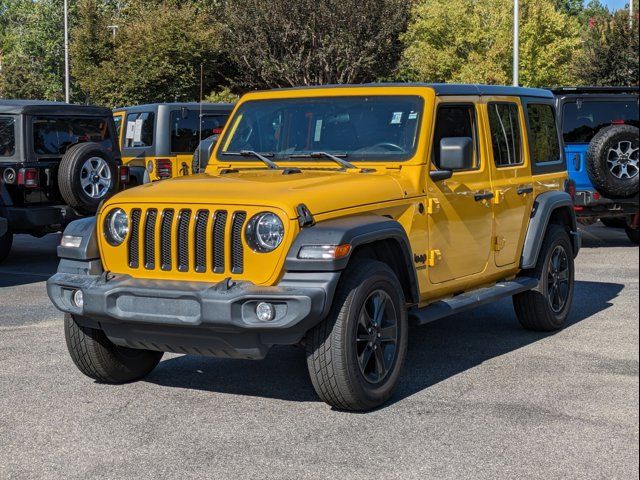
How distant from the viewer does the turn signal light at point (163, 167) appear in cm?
1514

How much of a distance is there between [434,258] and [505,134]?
1.61m

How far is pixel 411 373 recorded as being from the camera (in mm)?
6562

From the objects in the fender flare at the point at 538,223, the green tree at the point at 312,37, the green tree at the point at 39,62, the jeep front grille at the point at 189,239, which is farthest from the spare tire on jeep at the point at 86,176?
the green tree at the point at 39,62

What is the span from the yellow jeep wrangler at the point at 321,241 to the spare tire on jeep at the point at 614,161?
15.7 ft

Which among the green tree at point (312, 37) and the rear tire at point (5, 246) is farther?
the green tree at point (312, 37)

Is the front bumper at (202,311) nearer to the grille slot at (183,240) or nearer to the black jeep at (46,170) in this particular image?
the grille slot at (183,240)

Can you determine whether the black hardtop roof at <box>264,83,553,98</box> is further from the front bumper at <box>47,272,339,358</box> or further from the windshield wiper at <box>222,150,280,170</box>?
the front bumper at <box>47,272,339,358</box>

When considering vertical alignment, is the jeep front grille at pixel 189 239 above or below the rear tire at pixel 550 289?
above

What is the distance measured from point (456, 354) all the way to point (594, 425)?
1902mm

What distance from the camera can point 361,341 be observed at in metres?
5.62

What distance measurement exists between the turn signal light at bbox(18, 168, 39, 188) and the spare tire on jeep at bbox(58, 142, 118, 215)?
1.14ft

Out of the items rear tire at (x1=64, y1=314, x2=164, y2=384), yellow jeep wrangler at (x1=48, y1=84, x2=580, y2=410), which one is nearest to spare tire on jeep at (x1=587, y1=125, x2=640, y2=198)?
yellow jeep wrangler at (x1=48, y1=84, x2=580, y2=410)

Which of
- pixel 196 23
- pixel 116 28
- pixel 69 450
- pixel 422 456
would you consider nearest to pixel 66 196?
pixel 69 450

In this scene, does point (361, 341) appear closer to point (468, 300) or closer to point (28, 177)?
point (468, 300)
